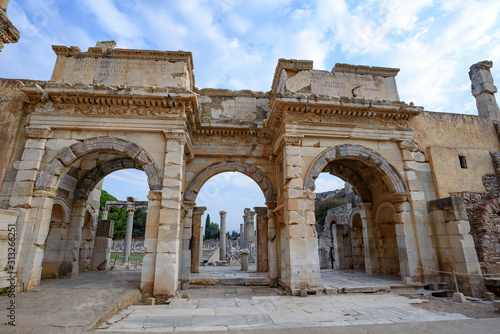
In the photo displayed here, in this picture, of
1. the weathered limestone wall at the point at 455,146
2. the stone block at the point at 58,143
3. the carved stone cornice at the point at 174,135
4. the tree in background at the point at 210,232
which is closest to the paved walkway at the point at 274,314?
the carved stone cornice at the point at 174,135

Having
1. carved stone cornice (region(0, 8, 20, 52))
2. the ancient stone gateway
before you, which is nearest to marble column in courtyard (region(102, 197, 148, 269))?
the ancient stone gateway

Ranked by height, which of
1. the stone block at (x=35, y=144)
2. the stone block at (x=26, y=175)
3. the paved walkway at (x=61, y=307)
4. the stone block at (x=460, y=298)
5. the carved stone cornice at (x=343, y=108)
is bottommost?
the stone block at (x=460, y=298)

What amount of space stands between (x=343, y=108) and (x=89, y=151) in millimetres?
7320

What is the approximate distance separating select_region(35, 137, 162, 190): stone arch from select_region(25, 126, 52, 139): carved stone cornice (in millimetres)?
651

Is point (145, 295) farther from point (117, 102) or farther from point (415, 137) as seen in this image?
point (415, 137)

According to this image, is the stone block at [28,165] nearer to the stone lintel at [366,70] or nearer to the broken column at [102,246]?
the broken column at [102,246]

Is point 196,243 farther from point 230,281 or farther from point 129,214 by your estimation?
point 129,214

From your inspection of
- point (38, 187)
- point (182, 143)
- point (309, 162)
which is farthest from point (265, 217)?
point (38, 187)

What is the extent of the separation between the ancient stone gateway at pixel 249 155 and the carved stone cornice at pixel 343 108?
32mm

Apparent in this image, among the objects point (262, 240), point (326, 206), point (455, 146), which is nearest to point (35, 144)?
point (262, 240)

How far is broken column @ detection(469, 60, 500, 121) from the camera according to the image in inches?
389

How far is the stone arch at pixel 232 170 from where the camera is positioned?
356 inches

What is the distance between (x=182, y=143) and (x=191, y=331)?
4.68 metres

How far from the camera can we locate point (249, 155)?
9.45 metres
